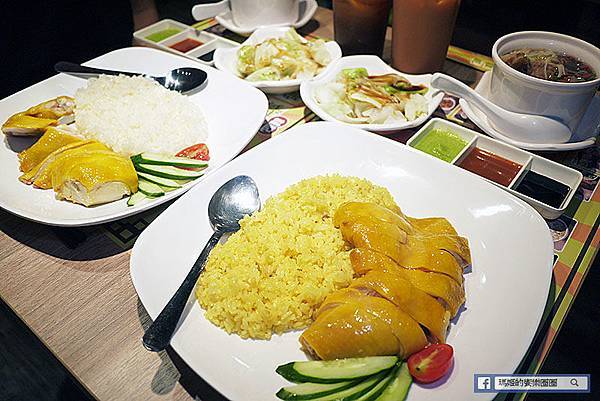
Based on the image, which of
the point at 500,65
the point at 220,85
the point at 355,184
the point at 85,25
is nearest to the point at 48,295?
the point at 355,184

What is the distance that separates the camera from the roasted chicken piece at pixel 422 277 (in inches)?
50.0

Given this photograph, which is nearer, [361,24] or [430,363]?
[430,363]

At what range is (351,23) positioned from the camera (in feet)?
8.65

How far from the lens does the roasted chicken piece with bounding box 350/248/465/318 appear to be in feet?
4.17

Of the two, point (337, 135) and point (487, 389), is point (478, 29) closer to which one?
point (337, 135)

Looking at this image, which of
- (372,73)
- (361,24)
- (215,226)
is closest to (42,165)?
(215,226)

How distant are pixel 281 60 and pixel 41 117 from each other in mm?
1269

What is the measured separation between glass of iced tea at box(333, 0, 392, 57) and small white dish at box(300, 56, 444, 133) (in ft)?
0.79

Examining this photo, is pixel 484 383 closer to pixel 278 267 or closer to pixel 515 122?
pixel 278 267

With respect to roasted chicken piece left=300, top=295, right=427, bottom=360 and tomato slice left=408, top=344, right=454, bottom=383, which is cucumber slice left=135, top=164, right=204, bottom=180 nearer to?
roasted chicken piece left=300, top=295, right=427, bottom=360

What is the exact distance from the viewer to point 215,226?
5.22ft

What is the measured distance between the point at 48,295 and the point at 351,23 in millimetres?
2139

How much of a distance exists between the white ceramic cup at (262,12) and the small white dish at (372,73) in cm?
78

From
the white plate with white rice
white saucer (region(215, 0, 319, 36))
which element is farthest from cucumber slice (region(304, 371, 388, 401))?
white saucer (region(215, 0, 319, 36))
